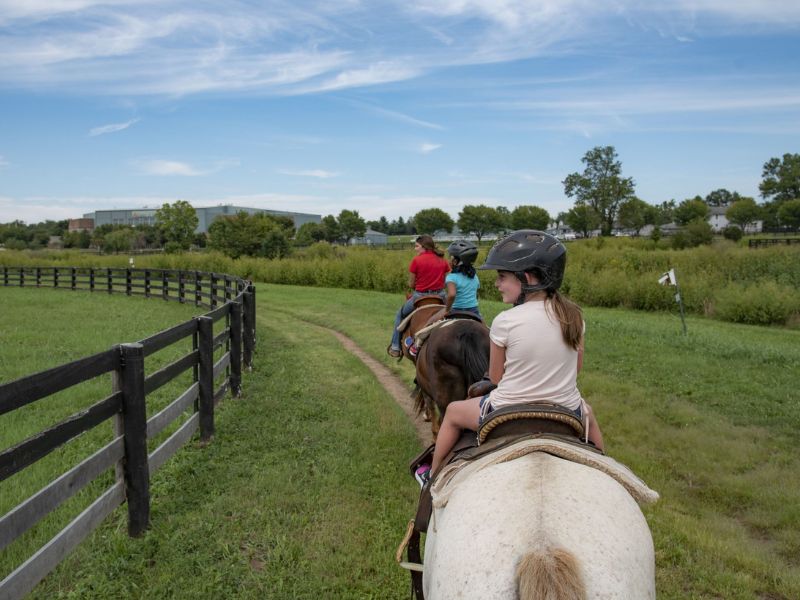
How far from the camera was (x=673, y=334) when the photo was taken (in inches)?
603

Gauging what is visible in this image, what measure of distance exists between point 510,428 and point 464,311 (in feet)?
12.8

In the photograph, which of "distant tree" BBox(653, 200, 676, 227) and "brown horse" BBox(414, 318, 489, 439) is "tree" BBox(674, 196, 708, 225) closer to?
"distant tree" BBox(653, 200, 676, 227)

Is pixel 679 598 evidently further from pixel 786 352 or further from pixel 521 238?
pixel 786 352

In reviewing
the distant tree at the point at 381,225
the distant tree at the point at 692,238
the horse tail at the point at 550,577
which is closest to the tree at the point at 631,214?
the distant tree at the point at 692,238

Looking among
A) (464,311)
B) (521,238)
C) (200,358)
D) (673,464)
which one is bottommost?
(673,464)

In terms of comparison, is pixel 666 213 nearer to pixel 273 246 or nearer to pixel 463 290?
pixel 273 246

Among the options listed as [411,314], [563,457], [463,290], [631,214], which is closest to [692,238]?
[631,214]

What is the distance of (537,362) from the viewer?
3070 millimetres

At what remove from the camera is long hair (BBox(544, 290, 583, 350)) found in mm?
3055

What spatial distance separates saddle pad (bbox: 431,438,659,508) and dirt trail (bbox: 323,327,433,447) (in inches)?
178

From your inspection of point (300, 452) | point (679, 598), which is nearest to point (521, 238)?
point (679, 598)

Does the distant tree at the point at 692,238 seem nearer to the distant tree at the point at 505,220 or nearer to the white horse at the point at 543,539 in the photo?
the white horse at the point at 543,539

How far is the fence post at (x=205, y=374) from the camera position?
6.65m

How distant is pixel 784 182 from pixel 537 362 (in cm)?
14474
